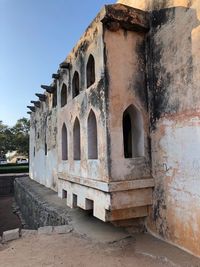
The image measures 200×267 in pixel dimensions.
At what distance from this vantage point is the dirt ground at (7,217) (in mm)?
13125

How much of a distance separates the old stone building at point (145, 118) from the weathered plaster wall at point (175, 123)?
0.02 metres

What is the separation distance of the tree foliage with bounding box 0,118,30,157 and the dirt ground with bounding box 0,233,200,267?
1572 inches

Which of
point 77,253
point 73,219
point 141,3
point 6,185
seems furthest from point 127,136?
point 6,185

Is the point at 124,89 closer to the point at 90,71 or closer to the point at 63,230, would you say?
the point at 90,71

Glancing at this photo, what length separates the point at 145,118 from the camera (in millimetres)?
5816

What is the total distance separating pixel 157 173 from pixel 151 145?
621mm

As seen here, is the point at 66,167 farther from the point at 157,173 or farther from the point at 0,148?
the point at 0,148

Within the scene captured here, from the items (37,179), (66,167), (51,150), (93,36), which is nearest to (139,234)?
(66,167)

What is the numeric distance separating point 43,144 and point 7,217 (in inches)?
187

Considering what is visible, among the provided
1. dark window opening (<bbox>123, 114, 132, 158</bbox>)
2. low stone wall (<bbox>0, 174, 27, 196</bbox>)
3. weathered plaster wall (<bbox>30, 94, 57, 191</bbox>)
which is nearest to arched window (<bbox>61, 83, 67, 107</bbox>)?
weathered plaster wall (<bbox>30, 94, 57, 191</bbox>)

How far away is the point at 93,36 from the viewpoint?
6.12 meters

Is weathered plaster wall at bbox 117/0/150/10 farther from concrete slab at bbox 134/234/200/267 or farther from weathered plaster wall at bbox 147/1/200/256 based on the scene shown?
concrete slab at bbox 134/234/200/267

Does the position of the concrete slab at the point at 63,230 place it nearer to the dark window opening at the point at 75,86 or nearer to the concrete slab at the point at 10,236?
the concrete slab at the point at 10,236

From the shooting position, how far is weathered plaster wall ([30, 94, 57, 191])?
490 inches
